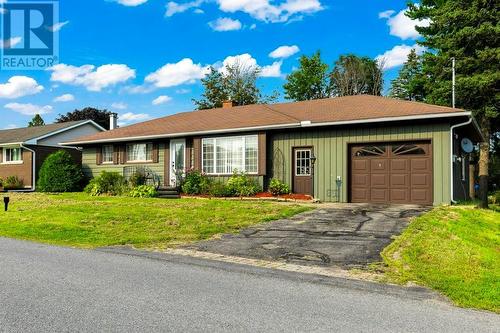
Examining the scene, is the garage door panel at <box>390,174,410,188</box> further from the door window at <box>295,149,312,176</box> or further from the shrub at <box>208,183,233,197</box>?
the shrub at <box>208,183,233,197</box>

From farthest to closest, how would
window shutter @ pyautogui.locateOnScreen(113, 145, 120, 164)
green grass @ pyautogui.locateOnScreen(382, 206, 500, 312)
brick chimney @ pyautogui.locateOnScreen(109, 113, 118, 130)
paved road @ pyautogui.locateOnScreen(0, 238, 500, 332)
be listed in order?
brick chimney @ pyautogui.locateOnScreen(109, 113, 118, 130)
window shutter @ pyautogui.locateOnScreen(113, 145, 120, 164)
green grass @ pyautogui.locateOnScreen(382, 206, 500, 312)
paved road @ pyautogui.locateOnScreen(0, 238, 500, 332)

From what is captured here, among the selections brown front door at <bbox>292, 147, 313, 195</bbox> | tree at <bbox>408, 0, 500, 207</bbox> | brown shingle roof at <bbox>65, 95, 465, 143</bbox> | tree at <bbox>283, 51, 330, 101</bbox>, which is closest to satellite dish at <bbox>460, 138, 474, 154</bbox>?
brown shingle roof at <bbox>65, 95, 465, 143</bbox>

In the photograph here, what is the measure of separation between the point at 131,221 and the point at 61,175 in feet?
40.7

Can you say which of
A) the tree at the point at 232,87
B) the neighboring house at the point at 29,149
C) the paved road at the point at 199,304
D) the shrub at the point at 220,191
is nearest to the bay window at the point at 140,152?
the shrub at the point at 220,191

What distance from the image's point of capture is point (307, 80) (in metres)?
44.6

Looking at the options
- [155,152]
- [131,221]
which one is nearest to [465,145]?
[131,221]

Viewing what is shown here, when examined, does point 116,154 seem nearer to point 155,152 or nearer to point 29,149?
point 155,152

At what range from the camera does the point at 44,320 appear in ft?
13.4

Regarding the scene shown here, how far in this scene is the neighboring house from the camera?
27.0 meters

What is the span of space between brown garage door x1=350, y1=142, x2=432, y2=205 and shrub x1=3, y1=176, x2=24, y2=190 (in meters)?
21.0

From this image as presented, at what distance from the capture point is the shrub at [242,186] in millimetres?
16922

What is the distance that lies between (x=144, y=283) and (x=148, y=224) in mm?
5769

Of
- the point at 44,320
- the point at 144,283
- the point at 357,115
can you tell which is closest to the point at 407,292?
the point at 144,283

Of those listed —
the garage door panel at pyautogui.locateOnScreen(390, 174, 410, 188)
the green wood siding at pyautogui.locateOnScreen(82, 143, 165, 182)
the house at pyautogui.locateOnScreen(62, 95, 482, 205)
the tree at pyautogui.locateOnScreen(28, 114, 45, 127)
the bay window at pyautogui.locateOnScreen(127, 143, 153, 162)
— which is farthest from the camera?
the tree at pyautogui.locateOnScreen(28, 114, 45, 127)
